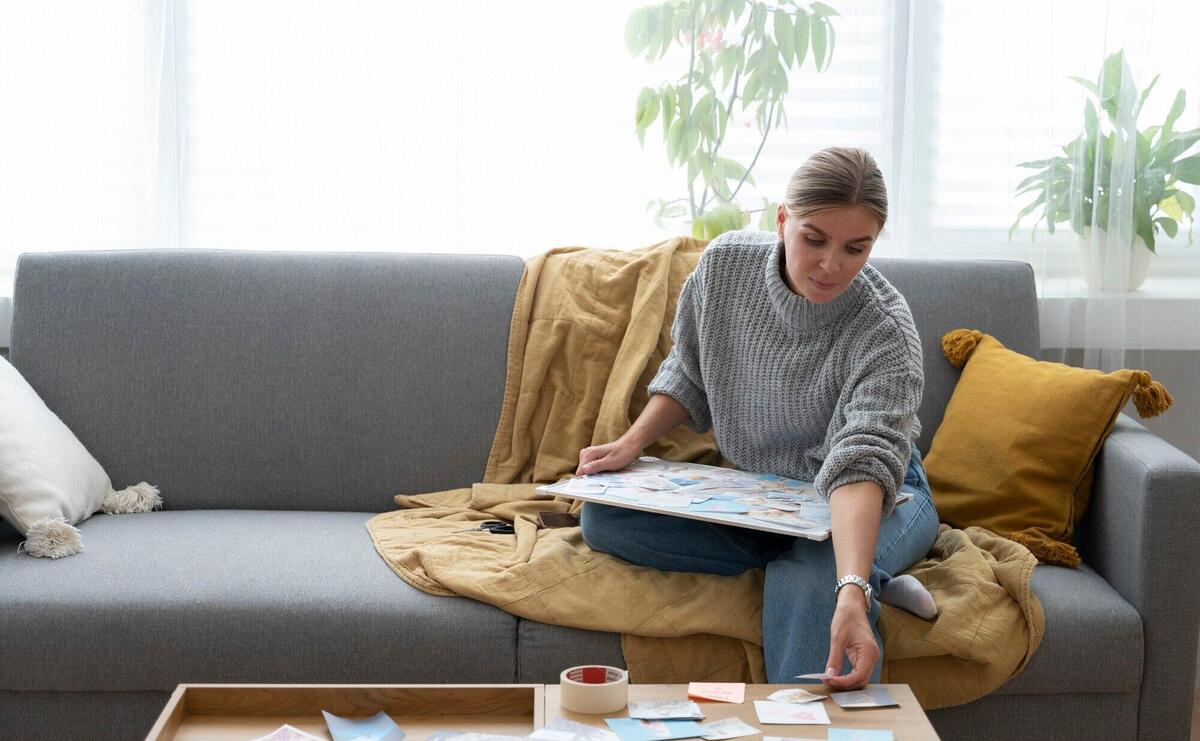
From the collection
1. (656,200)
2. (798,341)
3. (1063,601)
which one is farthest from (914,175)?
(1063,601)

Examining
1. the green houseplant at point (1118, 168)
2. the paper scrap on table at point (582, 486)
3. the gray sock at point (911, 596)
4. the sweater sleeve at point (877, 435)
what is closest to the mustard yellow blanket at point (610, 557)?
the gray sock at point (911, 596)

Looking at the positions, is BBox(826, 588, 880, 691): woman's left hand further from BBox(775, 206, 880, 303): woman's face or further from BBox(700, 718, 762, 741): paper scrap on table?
BBox(775, 206, 880, 303): woman's face

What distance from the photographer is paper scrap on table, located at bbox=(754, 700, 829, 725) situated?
4.34 ft

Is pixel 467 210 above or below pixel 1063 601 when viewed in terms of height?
above

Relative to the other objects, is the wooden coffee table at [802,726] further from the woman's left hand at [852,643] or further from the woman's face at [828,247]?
the woman's face at [828,247]

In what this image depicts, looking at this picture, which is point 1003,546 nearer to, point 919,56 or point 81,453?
point 919,56

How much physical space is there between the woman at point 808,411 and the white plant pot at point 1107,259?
0.84m

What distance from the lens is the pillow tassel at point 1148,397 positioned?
2.12m

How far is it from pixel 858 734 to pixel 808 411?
74 centimetres

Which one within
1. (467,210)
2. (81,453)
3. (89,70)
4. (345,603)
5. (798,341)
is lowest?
(345,603)

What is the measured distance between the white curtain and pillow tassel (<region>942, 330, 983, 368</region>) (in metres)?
0.35

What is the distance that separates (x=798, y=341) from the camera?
6.45 ft

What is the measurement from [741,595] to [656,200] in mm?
1128

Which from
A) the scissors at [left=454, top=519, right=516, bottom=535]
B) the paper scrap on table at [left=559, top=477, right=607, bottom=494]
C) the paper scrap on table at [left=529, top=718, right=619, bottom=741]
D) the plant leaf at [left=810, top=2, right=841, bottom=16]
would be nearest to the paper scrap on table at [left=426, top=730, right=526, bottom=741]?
the paper scrap on table at [left=529, top=718, right=619, bottom=741]
